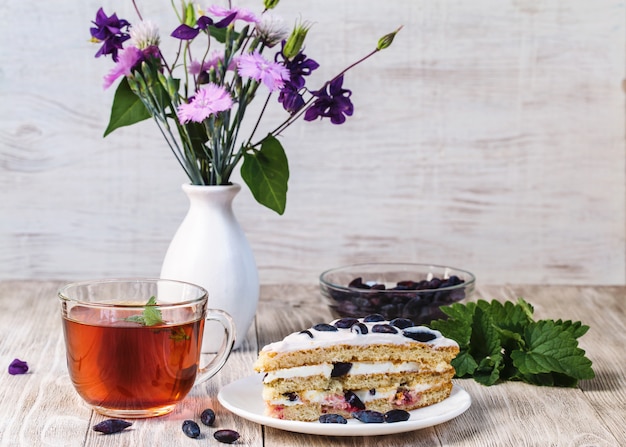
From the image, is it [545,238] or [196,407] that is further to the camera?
[545,238]

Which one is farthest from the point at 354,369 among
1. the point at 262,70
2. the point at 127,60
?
the point at 127,60

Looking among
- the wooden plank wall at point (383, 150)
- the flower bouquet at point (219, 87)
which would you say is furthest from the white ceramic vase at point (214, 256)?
the wooden plank wall at point (383, 150)

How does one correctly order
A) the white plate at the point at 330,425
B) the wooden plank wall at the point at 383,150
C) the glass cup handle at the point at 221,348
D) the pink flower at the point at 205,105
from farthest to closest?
the wooden plank wall at the point at 383,150, the pink flower at the point at 205,105, the glass cup handle at the point at 221,348, the white plate at the point at 330,425

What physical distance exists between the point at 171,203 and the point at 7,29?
1.74 feet

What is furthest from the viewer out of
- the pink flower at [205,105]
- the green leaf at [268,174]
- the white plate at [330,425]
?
the green leaf at [268,174]

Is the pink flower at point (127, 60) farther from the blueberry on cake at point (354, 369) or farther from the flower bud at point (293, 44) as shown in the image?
the blueberry on cake at point (354, 369)

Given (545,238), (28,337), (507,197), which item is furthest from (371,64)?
(28,337)

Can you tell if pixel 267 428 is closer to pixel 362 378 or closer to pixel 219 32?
pixel 362 378

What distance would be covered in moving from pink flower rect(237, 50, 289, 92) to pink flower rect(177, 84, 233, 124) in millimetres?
44

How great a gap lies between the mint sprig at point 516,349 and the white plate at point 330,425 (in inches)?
4.6

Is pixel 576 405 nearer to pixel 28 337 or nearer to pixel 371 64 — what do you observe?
pixel 28 337

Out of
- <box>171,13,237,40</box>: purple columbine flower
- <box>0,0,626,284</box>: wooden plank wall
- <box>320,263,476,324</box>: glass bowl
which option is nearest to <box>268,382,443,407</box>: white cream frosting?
<box>320,263,476,324</box>: glass bowl

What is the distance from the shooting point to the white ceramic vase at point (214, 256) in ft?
4.91

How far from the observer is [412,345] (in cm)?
123
